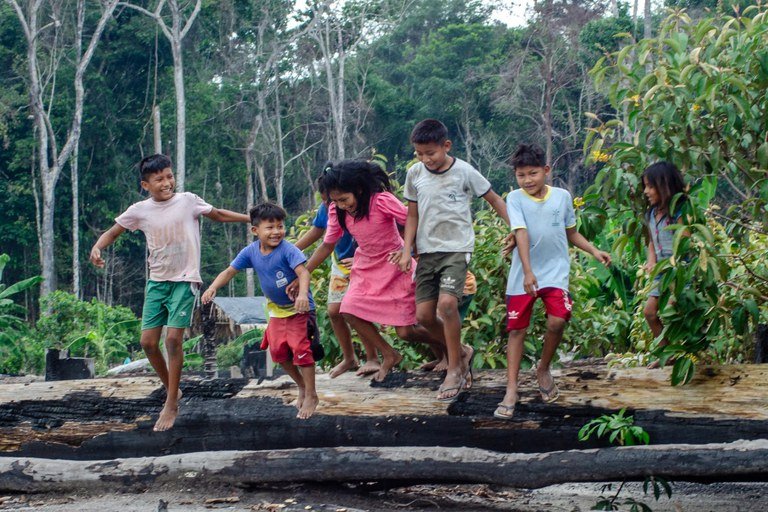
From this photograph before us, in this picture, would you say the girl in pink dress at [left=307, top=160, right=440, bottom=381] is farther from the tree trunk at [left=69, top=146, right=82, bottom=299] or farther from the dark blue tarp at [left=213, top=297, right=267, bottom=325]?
the tree trunk at [left=69, top=146, right=82, bottom=299]

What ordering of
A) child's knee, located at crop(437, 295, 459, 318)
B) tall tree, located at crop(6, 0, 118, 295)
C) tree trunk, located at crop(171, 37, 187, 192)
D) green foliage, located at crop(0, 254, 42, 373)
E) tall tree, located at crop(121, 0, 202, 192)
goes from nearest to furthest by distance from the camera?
1. child's knee, located at crop(437, 295, 459, 318)
2. green foliage, located at crop(0, 254, 42, 373)
3. tall tree, located at crop(6, 0, 118, 295)
4. tall tree, located at crop(121, 0, 202, 192)
5. tree trunk, located at crop(171, 37, 187, 192)

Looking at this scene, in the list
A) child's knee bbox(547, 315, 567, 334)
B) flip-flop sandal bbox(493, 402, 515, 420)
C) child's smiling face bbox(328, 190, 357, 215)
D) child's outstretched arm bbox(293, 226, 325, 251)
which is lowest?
flip-flop sandal bbox(493, 402, 515, 420)

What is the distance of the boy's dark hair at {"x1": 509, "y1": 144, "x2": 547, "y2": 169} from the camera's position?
5.36 metres

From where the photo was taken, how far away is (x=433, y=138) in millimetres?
5523

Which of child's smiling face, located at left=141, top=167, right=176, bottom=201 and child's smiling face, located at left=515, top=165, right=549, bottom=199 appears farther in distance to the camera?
child's smiling face, located at left=141, top=167, right=176, bottom=201

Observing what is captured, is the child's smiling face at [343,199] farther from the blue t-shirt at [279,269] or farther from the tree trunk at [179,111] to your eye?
the tree trunk at [179,111]

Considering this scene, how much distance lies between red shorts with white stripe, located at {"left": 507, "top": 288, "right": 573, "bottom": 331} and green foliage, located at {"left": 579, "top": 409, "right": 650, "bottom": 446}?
2.01ft

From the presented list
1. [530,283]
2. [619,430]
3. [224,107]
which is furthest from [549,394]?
[224,107]

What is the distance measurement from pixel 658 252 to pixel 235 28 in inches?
1127

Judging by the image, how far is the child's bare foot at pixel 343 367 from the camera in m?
6.15

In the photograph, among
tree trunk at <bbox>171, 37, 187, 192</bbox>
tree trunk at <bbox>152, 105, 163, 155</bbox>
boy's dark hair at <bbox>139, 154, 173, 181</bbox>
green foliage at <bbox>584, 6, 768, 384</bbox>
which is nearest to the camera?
green foliage at <bbox>584, 6, 768, 384</bbox>

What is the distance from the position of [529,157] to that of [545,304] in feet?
2.72

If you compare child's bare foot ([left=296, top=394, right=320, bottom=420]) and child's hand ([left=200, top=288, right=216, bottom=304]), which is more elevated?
child's hand ([left=200, top=288, right=216, bottom=304])

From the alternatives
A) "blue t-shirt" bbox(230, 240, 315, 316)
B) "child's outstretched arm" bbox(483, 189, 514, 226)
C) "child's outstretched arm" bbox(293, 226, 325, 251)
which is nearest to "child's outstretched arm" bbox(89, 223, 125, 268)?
"blue t-shirt" bbox(230, 240, 315, 316)
